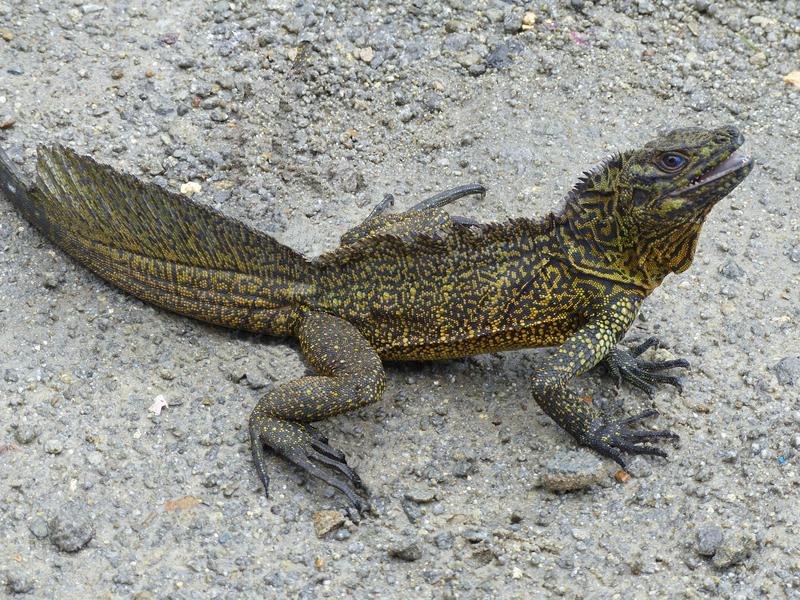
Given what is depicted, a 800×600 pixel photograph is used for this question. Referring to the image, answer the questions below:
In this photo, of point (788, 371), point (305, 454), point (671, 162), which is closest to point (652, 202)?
point (671, 162)

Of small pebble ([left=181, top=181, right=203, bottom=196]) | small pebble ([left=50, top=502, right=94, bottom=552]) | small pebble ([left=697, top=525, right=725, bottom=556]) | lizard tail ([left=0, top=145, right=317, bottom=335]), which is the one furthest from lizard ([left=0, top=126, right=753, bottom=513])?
small pebble ([left=181, top=181, right=203, bottom=196])

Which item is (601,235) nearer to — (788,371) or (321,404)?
(788,371)

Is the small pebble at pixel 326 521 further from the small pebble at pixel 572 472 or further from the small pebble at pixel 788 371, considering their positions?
the small pebble at pixel 788 371

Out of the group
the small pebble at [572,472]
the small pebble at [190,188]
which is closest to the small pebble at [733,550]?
the small pebble at [572,472]

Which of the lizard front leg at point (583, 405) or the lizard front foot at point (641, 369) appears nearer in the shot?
the lizard front leg at point (583, 405)

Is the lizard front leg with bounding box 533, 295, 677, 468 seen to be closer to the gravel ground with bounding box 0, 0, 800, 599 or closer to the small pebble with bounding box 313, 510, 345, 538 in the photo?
the gravel ground with bounding box 0, 0, 800, 599
